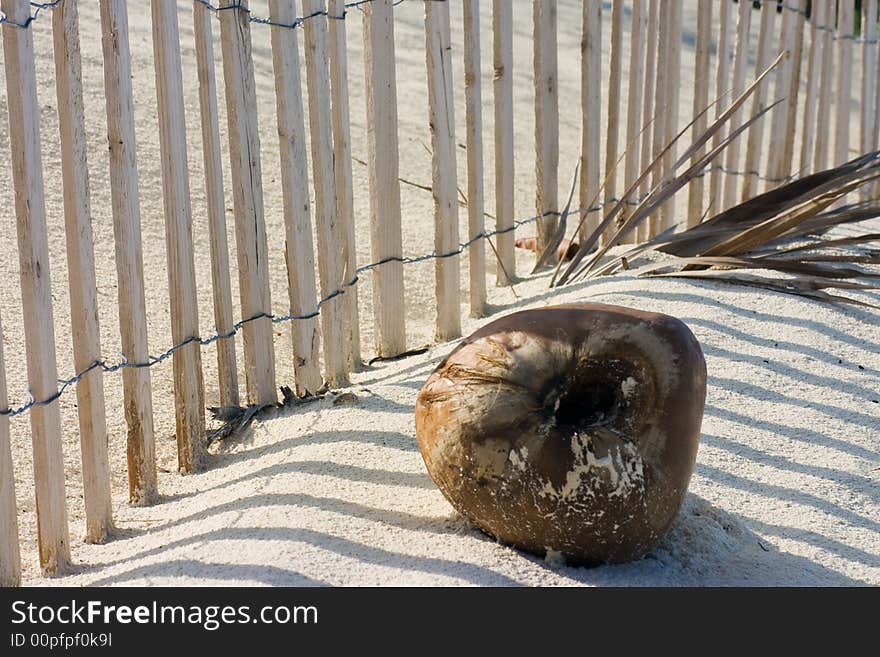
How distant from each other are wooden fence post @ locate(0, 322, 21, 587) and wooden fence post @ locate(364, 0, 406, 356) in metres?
1.33

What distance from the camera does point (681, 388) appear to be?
2.05 meters

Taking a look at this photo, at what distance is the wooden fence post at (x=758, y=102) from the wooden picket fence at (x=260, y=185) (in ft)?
0.04

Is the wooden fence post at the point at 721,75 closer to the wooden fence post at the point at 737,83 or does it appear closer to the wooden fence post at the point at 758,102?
the wooden fence post at the point at 737,83

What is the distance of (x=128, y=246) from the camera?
8.06ft

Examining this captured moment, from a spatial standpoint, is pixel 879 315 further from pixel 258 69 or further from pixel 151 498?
pixel 258 69

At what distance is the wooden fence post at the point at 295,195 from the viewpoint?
2.86m

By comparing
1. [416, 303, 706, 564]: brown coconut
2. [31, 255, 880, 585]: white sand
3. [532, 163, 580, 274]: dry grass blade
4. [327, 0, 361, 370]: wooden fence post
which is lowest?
[31, 255, 880, 585]: white sand

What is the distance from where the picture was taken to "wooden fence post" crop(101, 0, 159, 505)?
238 centimetres

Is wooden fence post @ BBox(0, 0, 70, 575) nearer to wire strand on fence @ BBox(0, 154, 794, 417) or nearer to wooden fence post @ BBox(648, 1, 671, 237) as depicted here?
wire strand on fence @ BBox(0, 154, 794, 417)

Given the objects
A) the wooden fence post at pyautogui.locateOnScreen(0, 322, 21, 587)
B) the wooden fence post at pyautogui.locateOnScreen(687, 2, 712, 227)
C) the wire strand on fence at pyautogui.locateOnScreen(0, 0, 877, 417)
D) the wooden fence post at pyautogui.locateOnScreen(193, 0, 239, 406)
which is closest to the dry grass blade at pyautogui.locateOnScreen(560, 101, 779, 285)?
the wire strand on fence at pyautogui.locateOnScreen(0, 0, 877, 417)

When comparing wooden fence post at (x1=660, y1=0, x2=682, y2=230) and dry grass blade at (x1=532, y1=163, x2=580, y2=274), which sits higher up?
wooden fence post at (x1=660, y1=0, x2=682, y2=230)

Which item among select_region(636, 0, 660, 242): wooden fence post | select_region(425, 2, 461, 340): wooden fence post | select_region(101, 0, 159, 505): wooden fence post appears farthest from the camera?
select_region(636, 0, 660, 242): wooden fence post

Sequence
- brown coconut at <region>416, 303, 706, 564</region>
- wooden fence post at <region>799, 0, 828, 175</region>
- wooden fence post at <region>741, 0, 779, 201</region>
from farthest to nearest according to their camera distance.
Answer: wooden fence post at <region>799, 0, 828, 175</region> → wooden fence post at <region>741, 0, 779, 201</region> → brown coconut at <region>416, 303, 706, 564</region>

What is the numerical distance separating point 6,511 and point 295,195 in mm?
1140
